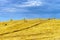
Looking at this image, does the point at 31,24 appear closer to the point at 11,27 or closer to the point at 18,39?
the point at 11,27

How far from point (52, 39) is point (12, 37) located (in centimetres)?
332

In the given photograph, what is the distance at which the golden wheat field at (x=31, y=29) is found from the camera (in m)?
15.3

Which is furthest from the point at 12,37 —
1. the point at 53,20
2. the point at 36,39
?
the point at 53,20

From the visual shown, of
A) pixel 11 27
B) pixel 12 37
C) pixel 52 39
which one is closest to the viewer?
pixel 52 39

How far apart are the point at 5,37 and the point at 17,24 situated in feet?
9.17

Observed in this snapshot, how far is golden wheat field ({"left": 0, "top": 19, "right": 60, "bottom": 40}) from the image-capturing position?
15.3 m

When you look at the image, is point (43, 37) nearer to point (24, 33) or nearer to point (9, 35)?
point (24, 33)

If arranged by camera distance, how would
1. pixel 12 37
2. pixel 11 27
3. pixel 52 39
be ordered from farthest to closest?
pixel 11 27
pixel 12 37
pixel 52 39

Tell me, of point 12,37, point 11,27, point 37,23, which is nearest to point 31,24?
point 37,23

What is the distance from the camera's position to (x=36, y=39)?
48.5 ft

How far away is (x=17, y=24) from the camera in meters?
18.1

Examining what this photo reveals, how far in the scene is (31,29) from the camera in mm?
16969

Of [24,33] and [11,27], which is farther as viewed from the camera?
[11,27]

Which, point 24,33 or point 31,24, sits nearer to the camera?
point 24,33
